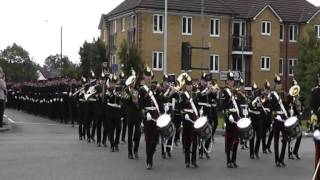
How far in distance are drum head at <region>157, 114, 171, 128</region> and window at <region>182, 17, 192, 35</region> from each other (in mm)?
46168

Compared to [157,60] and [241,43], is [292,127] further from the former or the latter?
[241,43]

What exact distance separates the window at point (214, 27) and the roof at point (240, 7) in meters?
0.91

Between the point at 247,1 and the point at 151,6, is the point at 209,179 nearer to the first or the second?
the point at 151,6

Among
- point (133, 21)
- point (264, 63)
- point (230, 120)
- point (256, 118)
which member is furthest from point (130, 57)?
point (230, 120)

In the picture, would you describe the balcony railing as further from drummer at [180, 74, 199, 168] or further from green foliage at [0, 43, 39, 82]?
green foliage at [0, 43, 39, 82]

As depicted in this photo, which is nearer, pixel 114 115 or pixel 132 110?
pixel 132 110

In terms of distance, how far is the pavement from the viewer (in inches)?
523

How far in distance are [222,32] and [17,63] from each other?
65.9 metres

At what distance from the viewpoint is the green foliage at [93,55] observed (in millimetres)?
59562

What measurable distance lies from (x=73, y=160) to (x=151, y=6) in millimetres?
43414

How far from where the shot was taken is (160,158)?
16656mm

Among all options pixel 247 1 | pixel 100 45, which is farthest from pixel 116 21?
pixel 247 1

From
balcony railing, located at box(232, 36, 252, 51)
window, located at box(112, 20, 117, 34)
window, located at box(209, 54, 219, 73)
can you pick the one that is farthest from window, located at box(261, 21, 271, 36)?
window, located at box(112, 20, 117, 34)

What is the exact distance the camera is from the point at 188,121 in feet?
49.3
